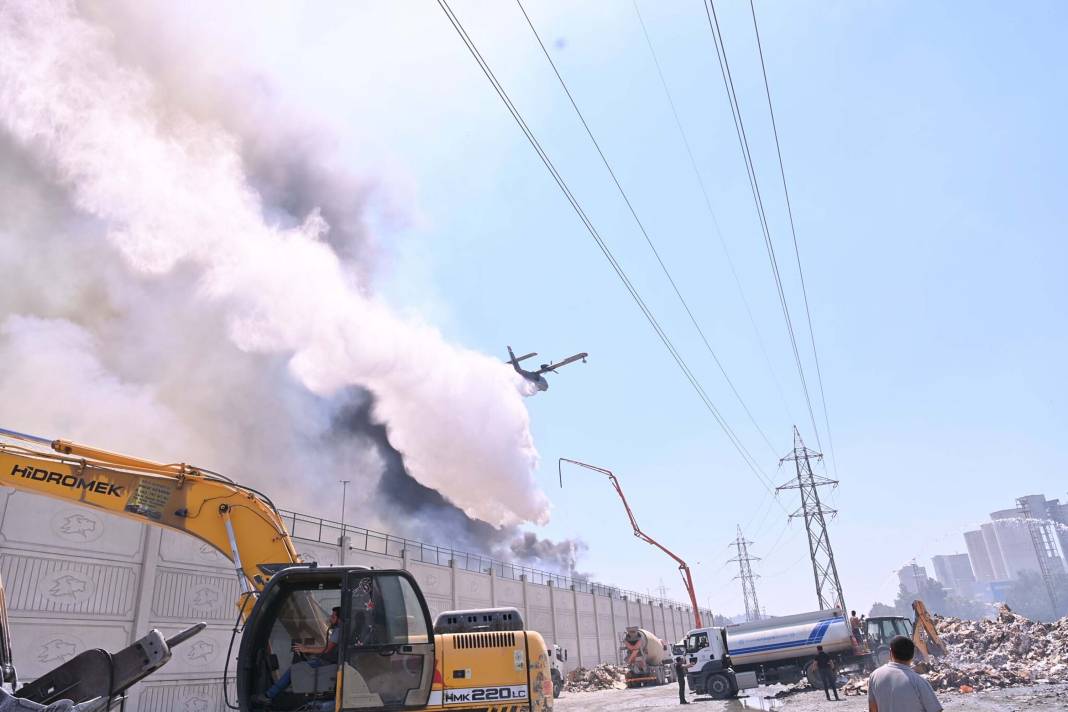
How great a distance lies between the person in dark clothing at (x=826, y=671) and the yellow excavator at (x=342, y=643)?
16866 mm

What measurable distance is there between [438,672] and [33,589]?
13.1 meters

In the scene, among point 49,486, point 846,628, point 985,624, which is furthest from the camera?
point 985,624

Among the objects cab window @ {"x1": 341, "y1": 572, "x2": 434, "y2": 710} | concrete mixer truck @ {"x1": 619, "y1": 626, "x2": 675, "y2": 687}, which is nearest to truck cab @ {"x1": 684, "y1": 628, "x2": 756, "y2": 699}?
concrete mixer truck @ {"x1": 619, "y1": 626, "x2": 675, "y2": 687}

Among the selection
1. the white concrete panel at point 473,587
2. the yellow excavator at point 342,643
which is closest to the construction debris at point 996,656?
the white concrete panel at point 473,587

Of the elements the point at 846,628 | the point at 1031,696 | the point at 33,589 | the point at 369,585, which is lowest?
the point at 1031,696

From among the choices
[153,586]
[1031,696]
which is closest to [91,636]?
[153,586]

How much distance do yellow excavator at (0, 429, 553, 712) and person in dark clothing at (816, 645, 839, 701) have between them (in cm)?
1687

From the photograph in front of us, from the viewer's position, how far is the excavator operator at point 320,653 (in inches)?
296

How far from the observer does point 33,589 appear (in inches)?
582

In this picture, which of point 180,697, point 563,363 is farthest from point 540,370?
point 180,697

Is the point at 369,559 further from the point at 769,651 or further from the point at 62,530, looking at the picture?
the point at 769,651

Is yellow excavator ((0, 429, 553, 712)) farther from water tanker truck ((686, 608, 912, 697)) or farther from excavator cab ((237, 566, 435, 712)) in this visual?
water tanker truck ((686, 608, 912, 697))

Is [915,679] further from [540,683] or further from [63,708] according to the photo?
[63,708]

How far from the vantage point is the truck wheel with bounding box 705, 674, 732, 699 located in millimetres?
24281
